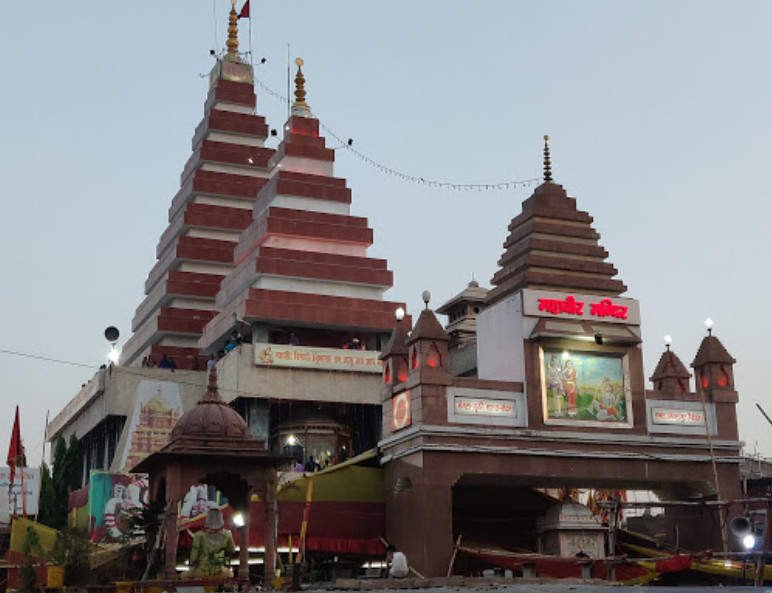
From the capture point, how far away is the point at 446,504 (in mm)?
33406

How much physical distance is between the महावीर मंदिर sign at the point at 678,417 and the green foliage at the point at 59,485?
26.4 metres

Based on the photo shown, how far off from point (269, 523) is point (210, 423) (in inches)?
111

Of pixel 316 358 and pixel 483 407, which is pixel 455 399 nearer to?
pixel 483 407

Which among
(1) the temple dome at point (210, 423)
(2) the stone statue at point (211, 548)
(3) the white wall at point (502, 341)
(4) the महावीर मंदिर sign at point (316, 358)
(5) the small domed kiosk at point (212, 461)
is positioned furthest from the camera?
(4) the महावीर मंदिर sign at point (316, 358)

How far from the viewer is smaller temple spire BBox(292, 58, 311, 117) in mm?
61219

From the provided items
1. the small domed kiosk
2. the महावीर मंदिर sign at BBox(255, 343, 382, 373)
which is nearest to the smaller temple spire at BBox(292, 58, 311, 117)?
the महावीर मंदिर sign at BBox(255, 343, 382, 373)

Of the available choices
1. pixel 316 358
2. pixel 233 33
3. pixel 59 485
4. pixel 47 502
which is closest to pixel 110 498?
pixel 47 502

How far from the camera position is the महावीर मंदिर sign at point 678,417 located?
3738 cm

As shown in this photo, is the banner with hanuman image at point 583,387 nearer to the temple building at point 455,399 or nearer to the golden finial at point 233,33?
the temple building at point 455,399

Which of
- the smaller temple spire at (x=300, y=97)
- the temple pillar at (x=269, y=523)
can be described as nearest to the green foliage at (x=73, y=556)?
the temple pillar at (x=269, y=523)

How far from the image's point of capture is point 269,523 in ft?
86.4

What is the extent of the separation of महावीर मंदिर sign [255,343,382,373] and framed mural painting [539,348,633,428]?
55.1 feet

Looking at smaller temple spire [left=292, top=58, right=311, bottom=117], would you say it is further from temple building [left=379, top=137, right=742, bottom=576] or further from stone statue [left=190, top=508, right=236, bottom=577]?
stone statue [left=190, top=508, right=236, bottom=577]

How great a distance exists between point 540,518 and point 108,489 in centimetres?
1737
